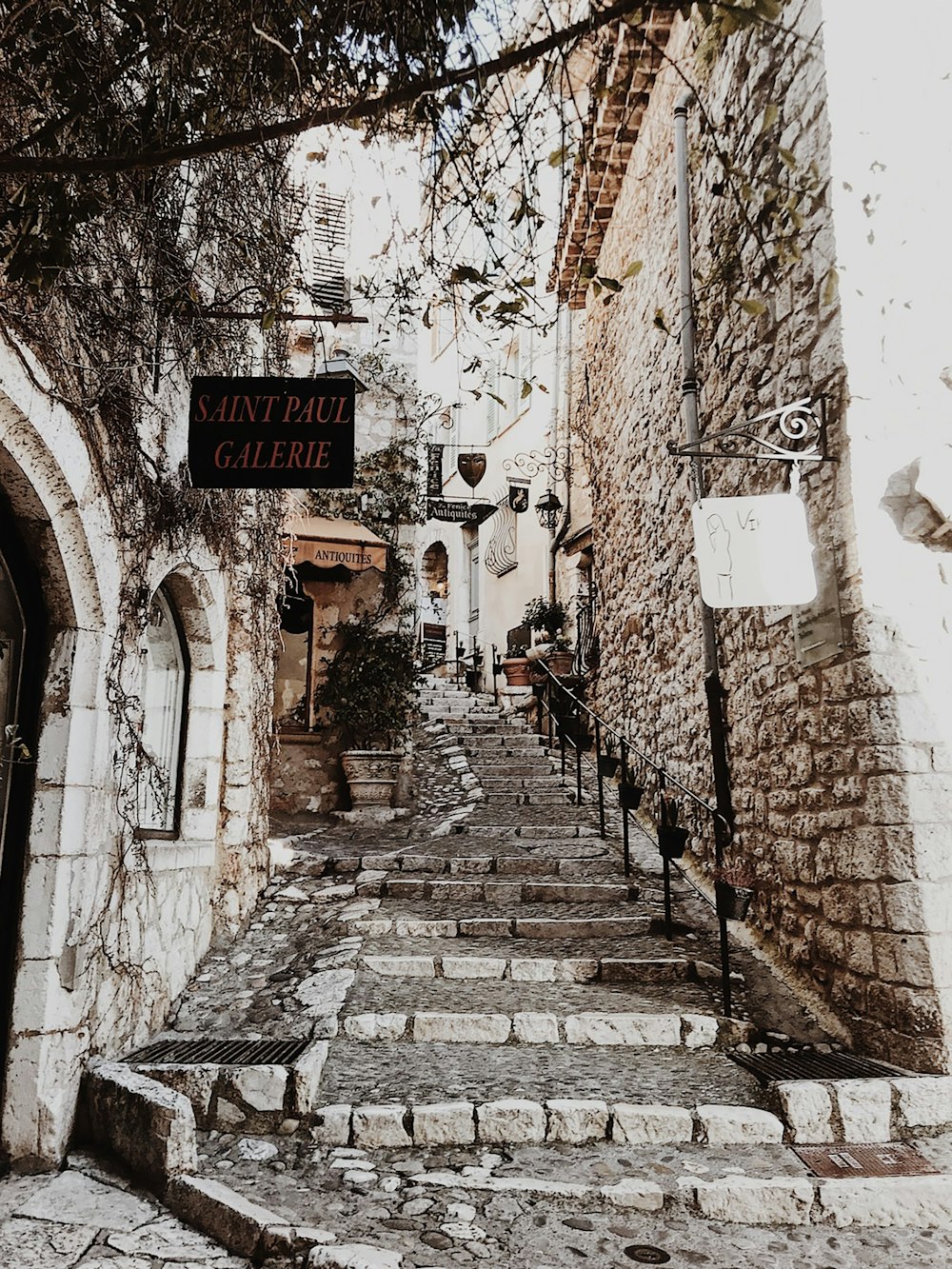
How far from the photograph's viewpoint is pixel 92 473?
3639 mm

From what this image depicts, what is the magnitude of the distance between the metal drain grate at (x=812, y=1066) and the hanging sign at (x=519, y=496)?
11.3m

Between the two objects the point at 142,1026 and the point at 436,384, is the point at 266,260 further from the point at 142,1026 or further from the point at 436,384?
the point at 436,384

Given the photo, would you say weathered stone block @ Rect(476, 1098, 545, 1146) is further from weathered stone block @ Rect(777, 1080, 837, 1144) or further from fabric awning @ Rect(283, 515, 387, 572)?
fabric awning @ Rect(283, 515, 387, 572)

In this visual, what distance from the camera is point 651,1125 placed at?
3.44m

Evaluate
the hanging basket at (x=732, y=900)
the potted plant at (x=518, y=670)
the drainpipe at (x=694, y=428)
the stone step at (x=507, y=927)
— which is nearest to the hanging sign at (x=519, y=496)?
the potted plant at (x=518, y=670)

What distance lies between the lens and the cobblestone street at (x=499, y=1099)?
2844mm

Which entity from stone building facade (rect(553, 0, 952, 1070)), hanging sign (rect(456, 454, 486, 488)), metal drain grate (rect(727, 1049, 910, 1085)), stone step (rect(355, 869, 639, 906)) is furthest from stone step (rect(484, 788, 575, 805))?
hanging sign (rect(456, 454, 486, 488))

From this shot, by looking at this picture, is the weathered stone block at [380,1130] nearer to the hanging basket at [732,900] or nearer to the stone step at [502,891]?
the hanging basket at [732,900]

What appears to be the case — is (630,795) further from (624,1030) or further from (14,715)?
(14,715)

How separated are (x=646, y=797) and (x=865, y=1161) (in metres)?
4.39

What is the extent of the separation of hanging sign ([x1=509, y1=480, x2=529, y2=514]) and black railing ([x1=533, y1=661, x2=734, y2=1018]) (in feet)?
Result: 12.3

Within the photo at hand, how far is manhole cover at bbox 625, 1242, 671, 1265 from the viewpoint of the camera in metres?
2.70

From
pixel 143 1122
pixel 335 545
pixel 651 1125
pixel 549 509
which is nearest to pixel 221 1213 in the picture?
pixel 143 1122

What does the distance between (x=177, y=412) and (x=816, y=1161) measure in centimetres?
411
